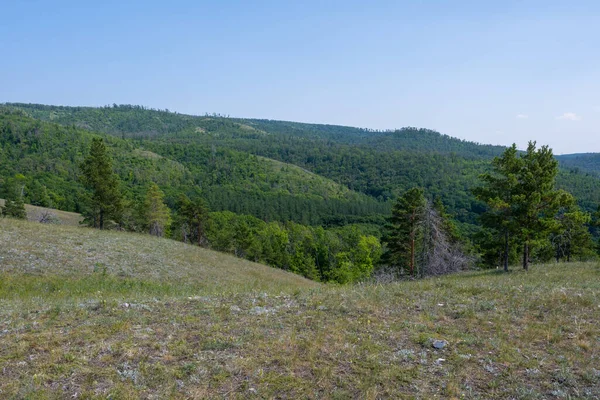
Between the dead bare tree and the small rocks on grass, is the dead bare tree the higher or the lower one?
the lower one

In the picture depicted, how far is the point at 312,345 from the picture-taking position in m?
7.36

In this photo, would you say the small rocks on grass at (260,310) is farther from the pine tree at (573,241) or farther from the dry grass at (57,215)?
the dry grass at (57,215)

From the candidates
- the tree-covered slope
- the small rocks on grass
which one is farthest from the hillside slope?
the tree-covered slope

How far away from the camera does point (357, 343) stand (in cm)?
759

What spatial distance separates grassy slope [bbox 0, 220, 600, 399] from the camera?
19.4ft

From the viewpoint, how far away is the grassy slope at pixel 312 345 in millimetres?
5926

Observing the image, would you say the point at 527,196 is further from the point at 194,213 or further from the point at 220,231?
the point at 220,231

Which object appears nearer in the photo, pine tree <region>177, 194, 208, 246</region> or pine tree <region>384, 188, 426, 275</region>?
pine tree <region>384, 188, 426, 275</region>

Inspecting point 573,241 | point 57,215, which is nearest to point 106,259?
point 57,215

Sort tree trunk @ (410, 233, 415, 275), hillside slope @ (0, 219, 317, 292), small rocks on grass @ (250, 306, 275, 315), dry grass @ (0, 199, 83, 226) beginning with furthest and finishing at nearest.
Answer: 1. dry grass @ (0, 199, 83, 226)
2. tree trunk @ (410, 233, 415, 275)
3. hillside slope @ (0, 219, 317, 292)
4. small rocks on grass @ (250, 306, 275, 315)

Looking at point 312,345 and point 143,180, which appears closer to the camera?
point 312,345

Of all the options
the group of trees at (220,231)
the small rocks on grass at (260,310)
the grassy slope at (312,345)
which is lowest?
the group of trees at (220,231)

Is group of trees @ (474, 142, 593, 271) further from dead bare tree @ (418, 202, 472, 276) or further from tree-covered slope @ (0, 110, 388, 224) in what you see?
tree-covered slope @ (0, 110, 388, 224)

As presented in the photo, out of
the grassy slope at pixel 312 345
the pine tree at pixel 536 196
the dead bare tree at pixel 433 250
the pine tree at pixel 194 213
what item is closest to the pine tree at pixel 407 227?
the dead bare tree at pixel 433 250
